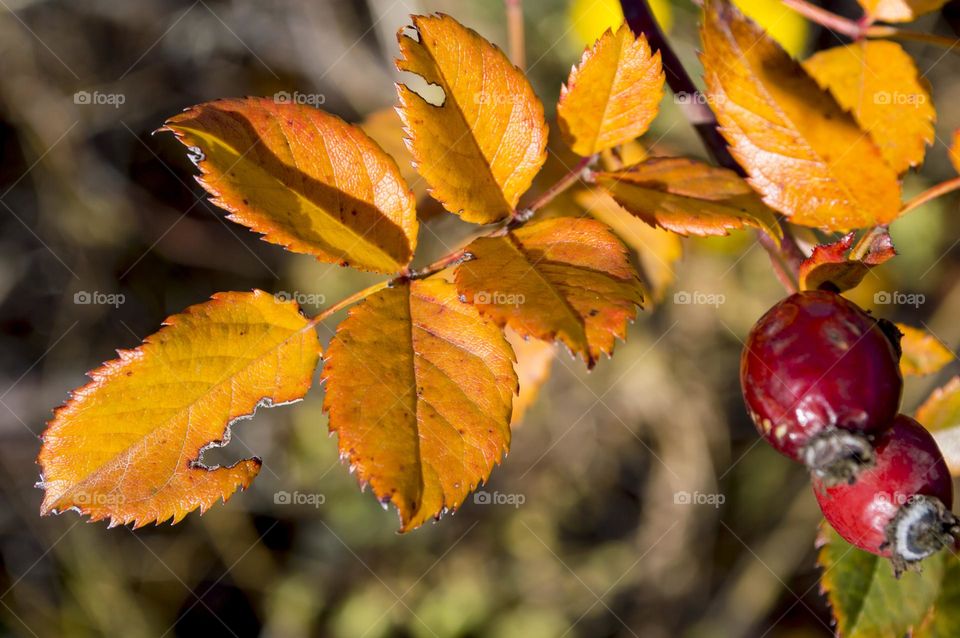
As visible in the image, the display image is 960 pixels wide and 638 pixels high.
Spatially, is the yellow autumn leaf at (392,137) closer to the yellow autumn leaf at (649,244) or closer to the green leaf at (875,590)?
the yellow autumn leaf at (649,244)

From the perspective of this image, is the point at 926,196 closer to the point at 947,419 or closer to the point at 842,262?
the point at 842,262

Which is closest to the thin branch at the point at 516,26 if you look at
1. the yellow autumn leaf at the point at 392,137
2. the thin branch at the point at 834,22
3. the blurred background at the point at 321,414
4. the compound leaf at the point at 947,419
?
the yellow autumn leaf at the point at 392,137

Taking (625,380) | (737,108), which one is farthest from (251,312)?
(625,380)

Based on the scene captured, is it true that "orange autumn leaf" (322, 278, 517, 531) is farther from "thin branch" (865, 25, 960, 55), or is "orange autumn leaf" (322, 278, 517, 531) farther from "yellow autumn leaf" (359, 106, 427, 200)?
"thin branch" (865, 25, 960, 55)

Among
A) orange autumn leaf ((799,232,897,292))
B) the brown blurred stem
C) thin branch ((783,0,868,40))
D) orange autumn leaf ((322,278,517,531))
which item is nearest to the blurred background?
thin branch ((783,0,868,40))

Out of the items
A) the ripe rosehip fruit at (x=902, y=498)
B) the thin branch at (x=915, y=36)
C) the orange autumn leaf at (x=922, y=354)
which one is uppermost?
the thin branch at (x=915, y=36)

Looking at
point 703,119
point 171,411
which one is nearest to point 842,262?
point 703,119

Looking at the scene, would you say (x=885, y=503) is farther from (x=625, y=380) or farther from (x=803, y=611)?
(x=803, y=611)
